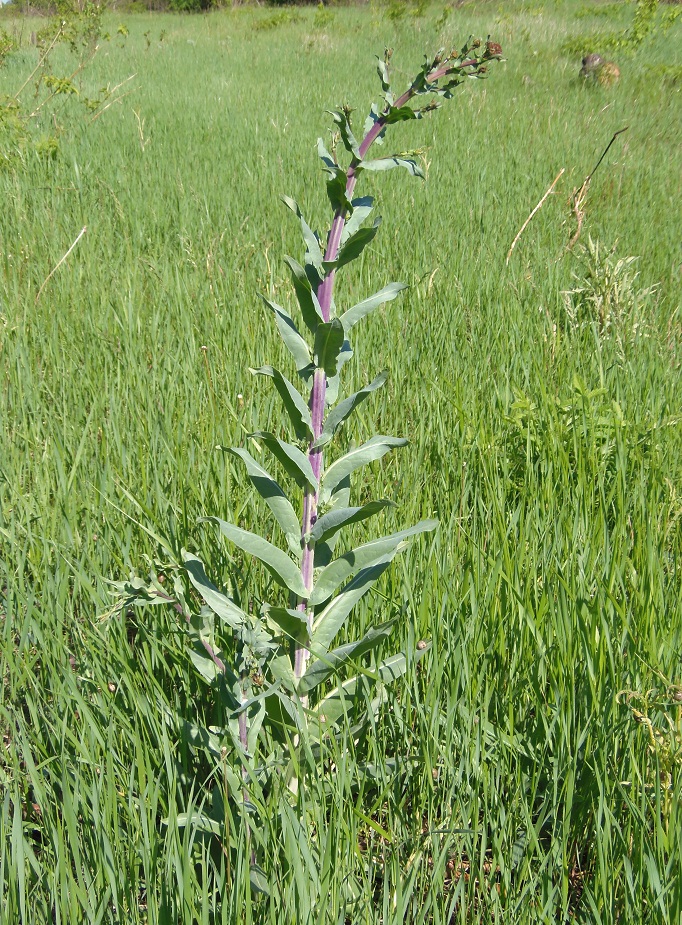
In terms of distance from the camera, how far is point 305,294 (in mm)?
867

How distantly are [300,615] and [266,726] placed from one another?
0.24m

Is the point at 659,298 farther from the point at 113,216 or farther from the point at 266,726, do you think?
the point at 266,726

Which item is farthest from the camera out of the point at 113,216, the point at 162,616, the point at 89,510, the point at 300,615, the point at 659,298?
the point at 113,216

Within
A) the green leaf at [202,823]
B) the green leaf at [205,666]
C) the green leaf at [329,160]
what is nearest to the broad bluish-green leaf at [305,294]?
the green leaf at [329,160]

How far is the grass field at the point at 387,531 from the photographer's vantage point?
90cm

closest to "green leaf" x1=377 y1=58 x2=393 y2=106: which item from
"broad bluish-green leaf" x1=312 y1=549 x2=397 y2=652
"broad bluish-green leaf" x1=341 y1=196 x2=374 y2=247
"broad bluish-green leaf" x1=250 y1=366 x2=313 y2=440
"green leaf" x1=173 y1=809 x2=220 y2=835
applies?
"broad bluish-green leaf" x1=341 y1=196 x2=374 y2=247

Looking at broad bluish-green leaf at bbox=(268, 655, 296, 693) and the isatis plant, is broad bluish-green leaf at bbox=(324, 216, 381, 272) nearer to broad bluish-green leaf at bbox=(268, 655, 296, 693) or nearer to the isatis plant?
the isatis plant

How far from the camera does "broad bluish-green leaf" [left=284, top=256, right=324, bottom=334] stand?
861mm

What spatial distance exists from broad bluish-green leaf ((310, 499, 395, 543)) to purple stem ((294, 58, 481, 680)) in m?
0.03

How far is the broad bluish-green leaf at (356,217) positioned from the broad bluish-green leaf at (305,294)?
0.07 m

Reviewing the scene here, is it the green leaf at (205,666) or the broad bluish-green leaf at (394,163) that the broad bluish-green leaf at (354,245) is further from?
the green leaf at (205,666)

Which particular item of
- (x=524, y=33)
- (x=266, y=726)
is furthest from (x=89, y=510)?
(x=524, y=33)

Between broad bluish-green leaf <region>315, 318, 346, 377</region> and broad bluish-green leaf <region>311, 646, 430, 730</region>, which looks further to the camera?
broad bluish-green leaf <region>311, 646, 430, 730</region>

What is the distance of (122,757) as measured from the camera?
1.09 metres
